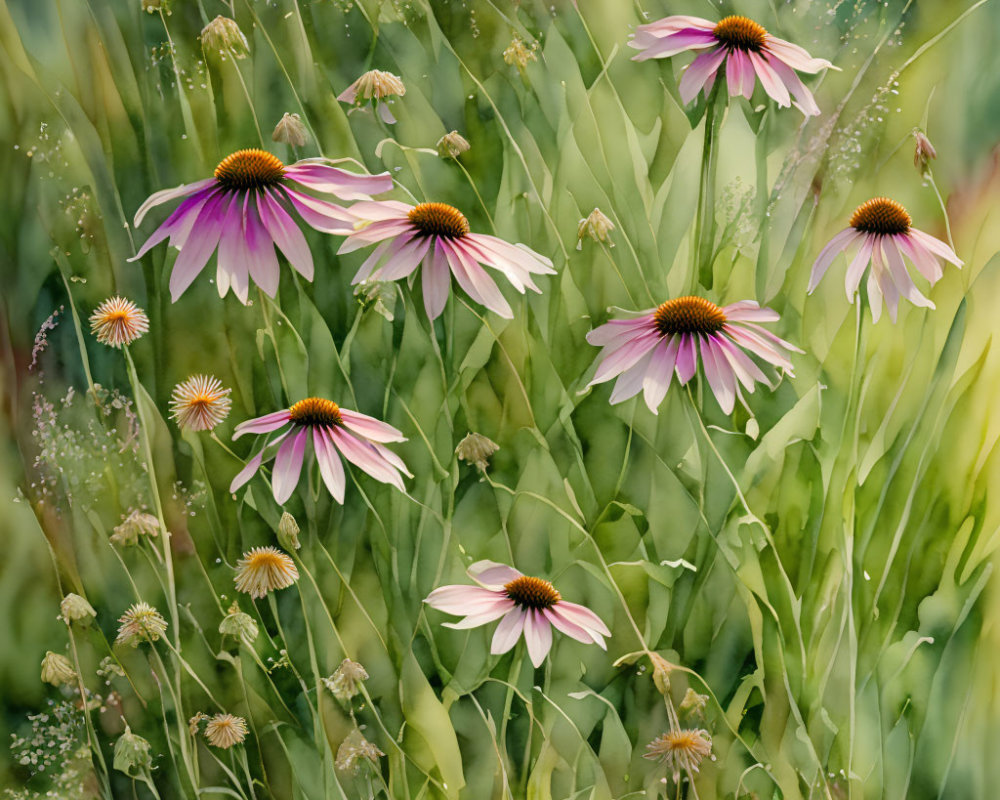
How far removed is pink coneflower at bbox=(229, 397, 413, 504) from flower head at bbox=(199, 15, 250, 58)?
0.21 m

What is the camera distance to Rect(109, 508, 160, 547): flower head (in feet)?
1.63

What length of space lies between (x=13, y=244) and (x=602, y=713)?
0.43m

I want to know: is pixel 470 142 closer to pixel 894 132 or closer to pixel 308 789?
pixel 894 132

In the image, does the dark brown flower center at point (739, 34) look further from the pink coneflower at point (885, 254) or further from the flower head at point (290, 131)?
the flower head at point (290, 131)

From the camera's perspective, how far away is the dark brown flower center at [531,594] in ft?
1.61

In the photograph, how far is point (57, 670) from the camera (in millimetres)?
499

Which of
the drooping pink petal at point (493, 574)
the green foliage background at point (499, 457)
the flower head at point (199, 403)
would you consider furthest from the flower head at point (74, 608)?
the drooping pink petal at point (493, 574)

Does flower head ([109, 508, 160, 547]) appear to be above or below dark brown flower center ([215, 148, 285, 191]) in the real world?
below

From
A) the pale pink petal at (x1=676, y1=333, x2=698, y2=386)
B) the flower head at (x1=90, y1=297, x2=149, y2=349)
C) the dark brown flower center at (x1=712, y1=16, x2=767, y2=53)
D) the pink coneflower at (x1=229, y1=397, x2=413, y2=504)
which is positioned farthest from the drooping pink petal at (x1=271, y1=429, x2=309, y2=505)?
the dark brown flower center at (x1=712, y1=16, x2=767, y2=53)

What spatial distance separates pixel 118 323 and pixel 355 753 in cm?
28

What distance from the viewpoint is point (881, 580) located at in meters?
0.52

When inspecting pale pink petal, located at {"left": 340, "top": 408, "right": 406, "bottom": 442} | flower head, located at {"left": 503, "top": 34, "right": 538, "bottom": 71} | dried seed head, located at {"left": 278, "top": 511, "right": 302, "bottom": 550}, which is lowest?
dried seed head, located at {"left": 278, "top": 511, "right": 302, "bottom": 550}

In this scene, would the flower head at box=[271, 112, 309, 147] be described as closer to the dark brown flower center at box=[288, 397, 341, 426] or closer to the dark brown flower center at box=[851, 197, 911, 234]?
→ the dark brown flower center at box=[288, 397, 341, 426]

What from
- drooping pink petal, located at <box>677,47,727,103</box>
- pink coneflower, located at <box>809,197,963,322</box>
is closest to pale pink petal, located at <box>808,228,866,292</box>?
pink coneflower, located at <box>809,197,963,322</box>
